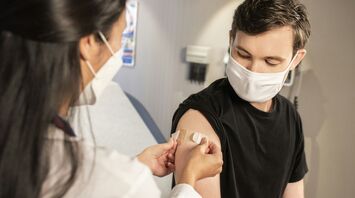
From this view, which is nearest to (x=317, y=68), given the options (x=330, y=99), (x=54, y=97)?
(x=330, y=99)

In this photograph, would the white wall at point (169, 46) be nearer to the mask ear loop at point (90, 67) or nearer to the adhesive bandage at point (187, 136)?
the adhesive bandage at point (187, 136)

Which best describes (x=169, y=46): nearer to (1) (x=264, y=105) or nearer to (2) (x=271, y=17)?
(1) (x=264, y=105)

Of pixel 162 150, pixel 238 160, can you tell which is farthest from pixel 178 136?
pixel 238 160

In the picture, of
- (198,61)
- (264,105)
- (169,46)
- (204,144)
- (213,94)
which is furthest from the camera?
(169,46)

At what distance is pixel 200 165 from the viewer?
86 cm

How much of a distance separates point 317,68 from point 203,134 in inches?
54.2

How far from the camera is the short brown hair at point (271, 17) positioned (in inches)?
41.1

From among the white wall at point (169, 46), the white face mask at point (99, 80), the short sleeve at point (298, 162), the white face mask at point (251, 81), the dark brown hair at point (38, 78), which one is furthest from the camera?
the white wall at point (169, 46)

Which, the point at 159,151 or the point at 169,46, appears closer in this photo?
the point at 159,151

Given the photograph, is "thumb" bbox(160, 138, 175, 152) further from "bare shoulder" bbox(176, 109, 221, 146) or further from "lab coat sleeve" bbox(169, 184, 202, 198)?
"lab coat sleeve" bbox(169, 184, 202, 198)

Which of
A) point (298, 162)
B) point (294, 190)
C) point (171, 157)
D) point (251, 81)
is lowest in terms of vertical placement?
point (294, 190)

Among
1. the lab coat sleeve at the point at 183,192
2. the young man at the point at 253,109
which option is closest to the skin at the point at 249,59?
the young man at the point at 253,109

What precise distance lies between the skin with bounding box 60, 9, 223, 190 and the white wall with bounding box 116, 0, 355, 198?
4.65ft

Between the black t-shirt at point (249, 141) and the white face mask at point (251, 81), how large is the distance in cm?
4
